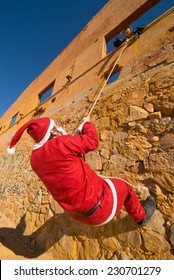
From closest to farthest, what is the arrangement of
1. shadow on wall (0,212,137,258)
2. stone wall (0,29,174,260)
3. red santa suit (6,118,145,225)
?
red santa suit (6,118,145,225) < stone wall (0,29,174,260) < shadow on wall (0,212,137,258)

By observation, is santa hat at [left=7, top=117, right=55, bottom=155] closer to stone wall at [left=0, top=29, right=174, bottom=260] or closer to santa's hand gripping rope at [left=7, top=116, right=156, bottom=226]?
santa's hand gripping rope at [left=7, top=116, right=156, bottom=226]

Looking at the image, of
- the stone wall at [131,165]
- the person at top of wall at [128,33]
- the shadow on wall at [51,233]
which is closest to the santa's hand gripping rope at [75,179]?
the stone wall at [131,165]

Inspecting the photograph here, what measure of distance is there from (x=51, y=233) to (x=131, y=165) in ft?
6.71

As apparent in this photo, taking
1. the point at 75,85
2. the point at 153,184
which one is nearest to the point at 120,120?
the point at 153,184

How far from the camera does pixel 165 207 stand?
81.0 inches

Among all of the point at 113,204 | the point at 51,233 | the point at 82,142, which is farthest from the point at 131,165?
the point at 51,233

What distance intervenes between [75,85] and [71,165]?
397 centimetres

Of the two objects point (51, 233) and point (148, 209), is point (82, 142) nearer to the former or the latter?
point (148, 209)

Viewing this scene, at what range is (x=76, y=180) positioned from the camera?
1784 millimetres

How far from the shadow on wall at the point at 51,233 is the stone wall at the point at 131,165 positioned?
0.5 inches

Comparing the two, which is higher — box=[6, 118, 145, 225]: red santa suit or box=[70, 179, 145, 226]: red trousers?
box=[6, 118, 145, 225]: red santa suit

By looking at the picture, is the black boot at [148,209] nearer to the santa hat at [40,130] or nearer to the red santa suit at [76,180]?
the red santa suit at [76,180]

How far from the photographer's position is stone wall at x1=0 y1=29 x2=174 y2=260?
2.11m

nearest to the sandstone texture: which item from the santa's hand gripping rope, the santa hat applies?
the santa's hand gripping rope
